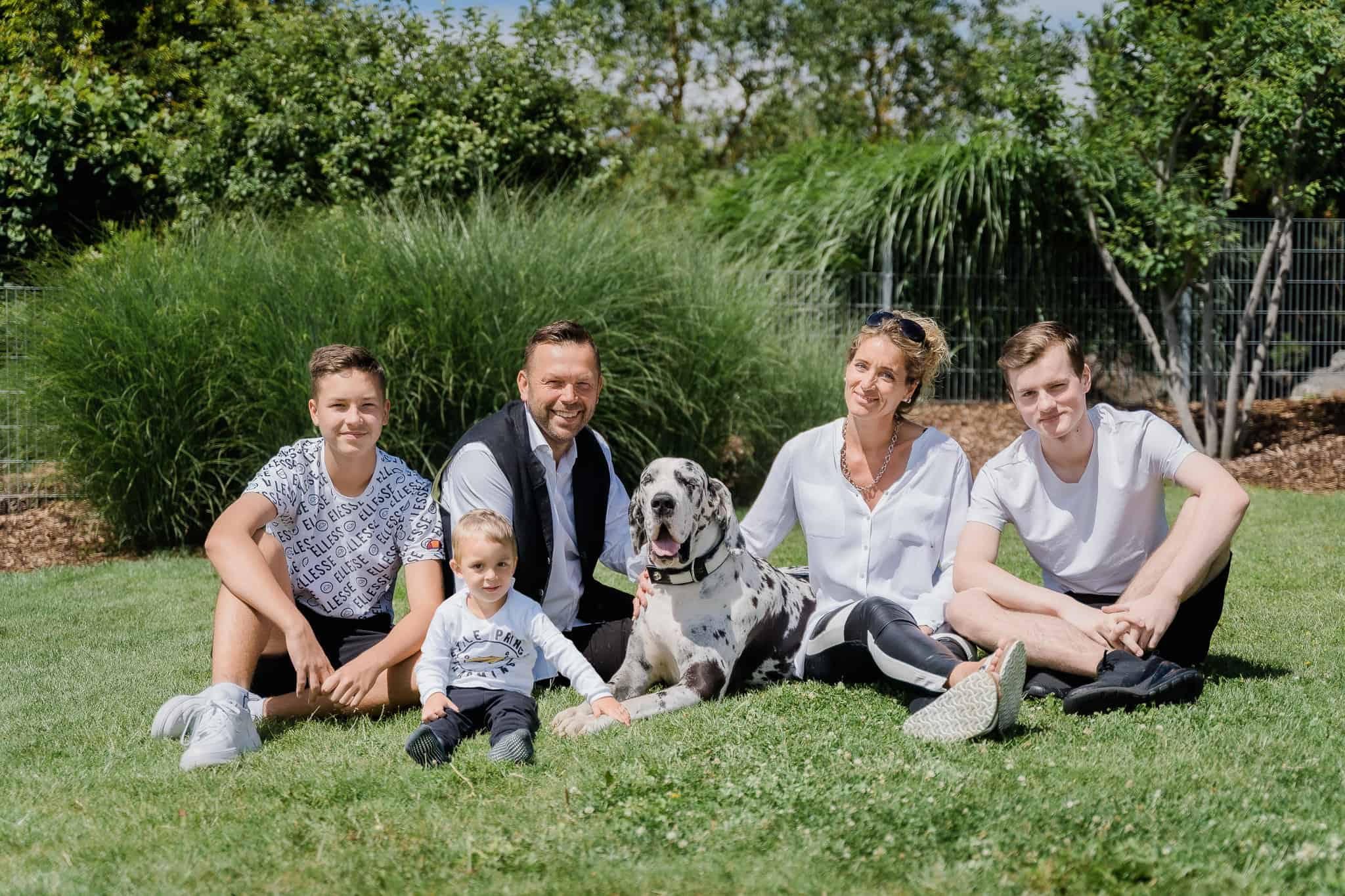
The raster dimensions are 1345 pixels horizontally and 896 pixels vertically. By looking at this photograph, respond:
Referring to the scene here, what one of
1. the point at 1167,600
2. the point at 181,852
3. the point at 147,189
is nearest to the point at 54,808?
the point at 181,852

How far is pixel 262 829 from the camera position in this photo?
2834 millimetres

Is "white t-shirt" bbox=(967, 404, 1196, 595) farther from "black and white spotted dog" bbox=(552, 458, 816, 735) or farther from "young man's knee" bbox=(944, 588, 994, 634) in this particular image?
"black and white spotted dog" bbox=(552, 458, 816, 735)

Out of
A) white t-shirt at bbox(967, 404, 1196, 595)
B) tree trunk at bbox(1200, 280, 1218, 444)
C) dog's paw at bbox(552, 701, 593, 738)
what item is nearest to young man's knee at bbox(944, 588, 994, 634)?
white t-shirt at bbox(967, 404, 1196, 595)

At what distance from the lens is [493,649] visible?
148 inches

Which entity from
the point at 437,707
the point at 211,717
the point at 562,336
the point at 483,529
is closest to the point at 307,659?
the point at 211,717

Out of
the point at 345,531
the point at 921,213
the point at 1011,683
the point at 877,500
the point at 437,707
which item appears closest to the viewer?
the point at 1011,683

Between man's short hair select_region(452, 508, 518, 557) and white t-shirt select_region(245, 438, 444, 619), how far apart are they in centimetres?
37

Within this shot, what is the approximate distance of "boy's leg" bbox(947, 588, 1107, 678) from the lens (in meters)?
3.73

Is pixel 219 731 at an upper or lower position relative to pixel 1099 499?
lower

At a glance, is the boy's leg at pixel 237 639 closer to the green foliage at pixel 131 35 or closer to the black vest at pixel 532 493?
the black vest at pixel 532 493

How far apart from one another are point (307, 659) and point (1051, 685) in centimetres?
235

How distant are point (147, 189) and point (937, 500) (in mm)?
10411

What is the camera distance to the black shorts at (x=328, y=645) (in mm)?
4027

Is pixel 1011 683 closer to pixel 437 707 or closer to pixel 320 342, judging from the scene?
pixel 437 707
